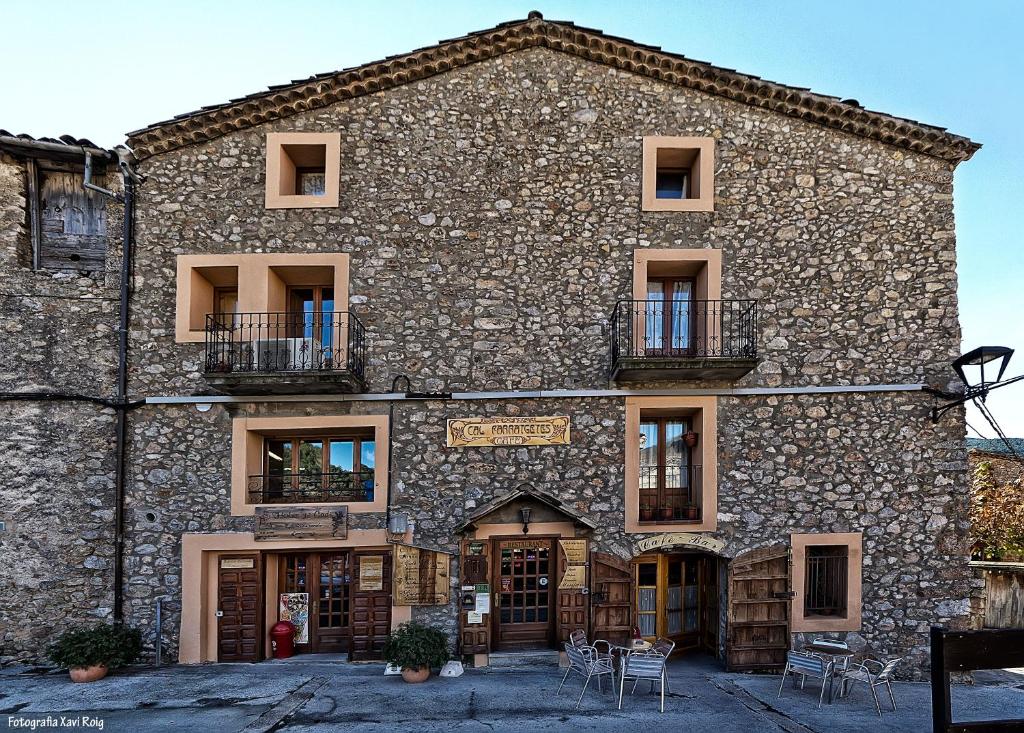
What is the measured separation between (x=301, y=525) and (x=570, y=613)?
4.77 metres

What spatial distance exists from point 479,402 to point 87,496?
22.1ft

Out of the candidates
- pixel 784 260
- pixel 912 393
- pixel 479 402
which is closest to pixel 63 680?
pixel 479 402

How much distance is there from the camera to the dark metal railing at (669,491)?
9383mm

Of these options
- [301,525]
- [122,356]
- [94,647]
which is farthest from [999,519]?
[122,356]

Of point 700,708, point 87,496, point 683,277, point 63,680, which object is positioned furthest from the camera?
point 683,277

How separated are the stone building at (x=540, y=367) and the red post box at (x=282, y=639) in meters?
0.28

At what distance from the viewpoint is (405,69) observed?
31.0ft

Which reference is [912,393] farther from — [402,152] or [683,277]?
[402,152]

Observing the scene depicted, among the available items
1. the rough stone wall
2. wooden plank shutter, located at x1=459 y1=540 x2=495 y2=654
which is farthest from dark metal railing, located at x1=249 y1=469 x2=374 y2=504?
the rough stone wall

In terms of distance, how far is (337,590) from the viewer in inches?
371

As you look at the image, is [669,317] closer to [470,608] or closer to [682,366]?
[682,366]

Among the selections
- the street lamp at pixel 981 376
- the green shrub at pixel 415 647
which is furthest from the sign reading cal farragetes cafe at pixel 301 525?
the street lamp at pixel 981 376

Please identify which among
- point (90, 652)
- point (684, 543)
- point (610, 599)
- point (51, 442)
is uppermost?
point (51, 442)

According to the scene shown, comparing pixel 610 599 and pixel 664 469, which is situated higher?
pixel 664 469
